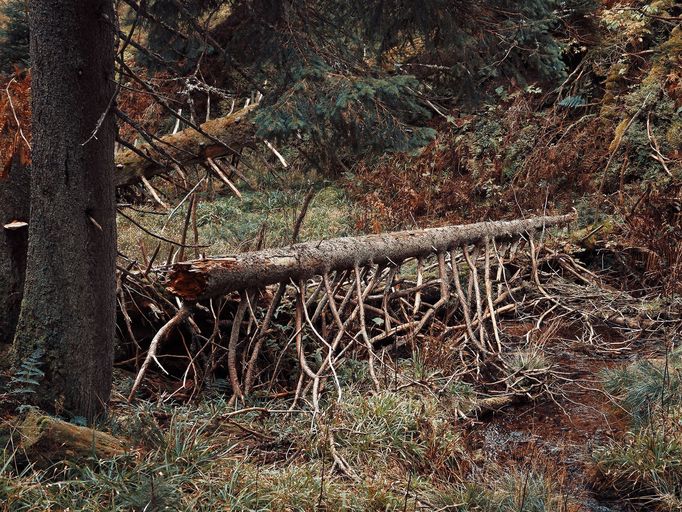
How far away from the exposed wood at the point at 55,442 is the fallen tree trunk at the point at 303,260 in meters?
1.61

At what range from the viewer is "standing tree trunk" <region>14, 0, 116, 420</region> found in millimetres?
3914

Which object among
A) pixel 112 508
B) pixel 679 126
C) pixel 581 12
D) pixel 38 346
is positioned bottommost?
pixel 112 508

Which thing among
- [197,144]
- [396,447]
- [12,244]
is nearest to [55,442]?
[12,244]

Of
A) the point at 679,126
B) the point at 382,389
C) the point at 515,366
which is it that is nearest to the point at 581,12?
the point at 679,126

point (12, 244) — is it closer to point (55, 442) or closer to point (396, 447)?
point (55, 442)

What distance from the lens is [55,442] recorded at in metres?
3.48

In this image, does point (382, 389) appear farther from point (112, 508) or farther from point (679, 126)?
point (679, 126)

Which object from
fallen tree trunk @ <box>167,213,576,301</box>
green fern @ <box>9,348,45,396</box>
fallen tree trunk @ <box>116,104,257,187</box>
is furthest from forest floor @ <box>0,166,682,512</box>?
fallen tree trunk @ <box>116,104,257,187</box>

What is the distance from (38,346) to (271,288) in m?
2.86

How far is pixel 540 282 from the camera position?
9.23 metres

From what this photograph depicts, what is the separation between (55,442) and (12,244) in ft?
5.40

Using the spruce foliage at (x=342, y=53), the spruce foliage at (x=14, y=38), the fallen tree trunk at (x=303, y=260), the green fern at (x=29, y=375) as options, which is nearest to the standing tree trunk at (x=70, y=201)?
the green fern at (x=29, y=375)

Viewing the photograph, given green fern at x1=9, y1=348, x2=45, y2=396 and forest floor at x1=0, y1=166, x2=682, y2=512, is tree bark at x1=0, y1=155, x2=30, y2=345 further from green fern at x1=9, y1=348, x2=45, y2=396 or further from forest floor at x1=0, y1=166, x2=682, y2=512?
forest floor at x1=0, y1=166, x2=682, y2=512

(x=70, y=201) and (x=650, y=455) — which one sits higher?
(x=70, y=201)
